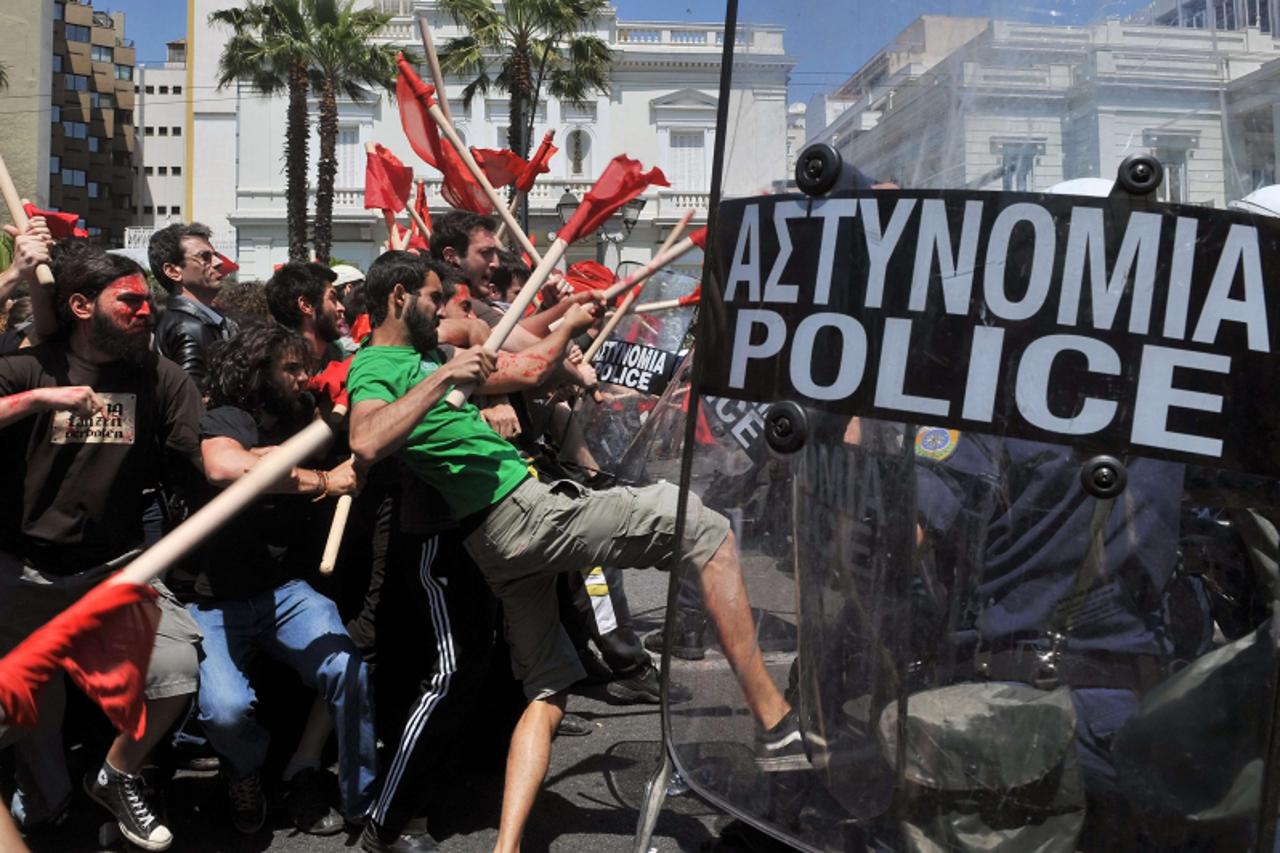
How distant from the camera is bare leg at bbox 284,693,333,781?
14.0 feet

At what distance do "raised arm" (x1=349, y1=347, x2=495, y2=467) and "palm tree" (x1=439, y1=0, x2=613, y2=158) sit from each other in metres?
27.0

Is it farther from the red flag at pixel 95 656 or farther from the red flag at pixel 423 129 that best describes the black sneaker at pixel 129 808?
the red flag at pixel 423 129

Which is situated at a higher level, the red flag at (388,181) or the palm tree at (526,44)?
the palm tree at (526,44)

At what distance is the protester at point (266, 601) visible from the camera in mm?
3994

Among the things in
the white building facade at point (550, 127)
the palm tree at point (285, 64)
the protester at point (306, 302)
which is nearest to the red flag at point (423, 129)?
A: the protester at point (306, 302)

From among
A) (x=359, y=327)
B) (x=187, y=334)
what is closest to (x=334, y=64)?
(x=359, y=327)

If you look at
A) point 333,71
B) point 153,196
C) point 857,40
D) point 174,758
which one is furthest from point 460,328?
point 153,196

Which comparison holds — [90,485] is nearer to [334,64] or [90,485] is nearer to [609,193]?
[609,193]

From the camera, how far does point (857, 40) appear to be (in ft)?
6.54

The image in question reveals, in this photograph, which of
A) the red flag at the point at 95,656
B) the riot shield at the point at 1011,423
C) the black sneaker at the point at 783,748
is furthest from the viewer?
the red flag at the point at 95,656

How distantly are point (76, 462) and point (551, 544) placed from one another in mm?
1458

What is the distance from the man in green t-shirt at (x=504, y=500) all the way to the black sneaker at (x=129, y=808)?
3.42 feet

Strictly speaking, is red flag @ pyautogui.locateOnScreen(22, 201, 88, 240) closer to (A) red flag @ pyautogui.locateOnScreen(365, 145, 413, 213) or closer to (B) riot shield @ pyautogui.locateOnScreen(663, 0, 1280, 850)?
(A) red flag @ pyautogui.locateOnScreen(365, 145, 413, 213)

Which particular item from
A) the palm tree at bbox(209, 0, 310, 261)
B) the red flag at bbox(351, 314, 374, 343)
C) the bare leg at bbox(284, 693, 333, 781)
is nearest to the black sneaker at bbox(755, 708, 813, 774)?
the bare leg at bbox(284, 693, 333, 781)
